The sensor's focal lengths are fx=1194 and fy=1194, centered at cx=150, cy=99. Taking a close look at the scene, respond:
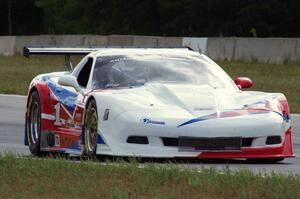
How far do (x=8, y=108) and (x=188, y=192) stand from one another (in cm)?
1437

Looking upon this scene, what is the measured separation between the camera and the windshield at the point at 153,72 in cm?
1296

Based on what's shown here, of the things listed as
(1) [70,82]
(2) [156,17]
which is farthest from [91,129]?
(2) [156,17]

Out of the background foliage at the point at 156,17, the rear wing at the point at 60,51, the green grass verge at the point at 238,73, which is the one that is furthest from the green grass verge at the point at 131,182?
the background foliage at the point at 156,17

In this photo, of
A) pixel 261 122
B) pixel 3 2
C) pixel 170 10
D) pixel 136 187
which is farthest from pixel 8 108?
pixel 3 2

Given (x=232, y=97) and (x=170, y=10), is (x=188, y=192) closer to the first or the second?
(x=232, y=97)

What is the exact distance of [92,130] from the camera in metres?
12.1

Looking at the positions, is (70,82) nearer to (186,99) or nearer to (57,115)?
(57,115)

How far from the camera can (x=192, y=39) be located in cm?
3622

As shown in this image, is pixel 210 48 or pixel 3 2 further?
pixel 3 2

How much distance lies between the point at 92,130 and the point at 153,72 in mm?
1287


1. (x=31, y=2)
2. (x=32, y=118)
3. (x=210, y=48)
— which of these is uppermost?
(x=32, y=118)

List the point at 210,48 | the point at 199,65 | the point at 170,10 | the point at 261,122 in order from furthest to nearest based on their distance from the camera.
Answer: the point at 170,10 → the point at 210,48 → the point at 199,65 → the point at 261,122

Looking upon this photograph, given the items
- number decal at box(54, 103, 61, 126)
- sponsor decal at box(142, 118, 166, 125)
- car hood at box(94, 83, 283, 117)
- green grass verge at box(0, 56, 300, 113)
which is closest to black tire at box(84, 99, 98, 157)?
car hood at box(94, 83, 283, 117)

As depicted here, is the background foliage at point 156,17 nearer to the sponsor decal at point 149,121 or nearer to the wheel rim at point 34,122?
the wheel rim at point 34,122
